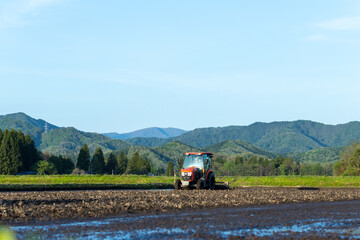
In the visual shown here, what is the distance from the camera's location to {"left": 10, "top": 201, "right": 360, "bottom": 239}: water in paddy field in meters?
11.8

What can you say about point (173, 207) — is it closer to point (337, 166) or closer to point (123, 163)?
point (337, 166)

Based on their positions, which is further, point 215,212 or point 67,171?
point 67,171

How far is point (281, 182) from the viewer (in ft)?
195

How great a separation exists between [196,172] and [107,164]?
12575 centimetres

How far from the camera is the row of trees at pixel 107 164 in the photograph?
14650cm

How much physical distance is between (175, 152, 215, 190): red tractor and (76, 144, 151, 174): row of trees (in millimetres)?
116708

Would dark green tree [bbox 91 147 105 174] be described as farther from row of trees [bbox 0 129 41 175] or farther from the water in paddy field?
the water in paddy field

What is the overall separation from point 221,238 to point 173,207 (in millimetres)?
8093

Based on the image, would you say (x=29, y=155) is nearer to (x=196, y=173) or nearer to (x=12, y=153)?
(x=12, y=153)

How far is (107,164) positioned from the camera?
154750 mm

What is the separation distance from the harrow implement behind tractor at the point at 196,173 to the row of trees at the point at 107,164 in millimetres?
116708

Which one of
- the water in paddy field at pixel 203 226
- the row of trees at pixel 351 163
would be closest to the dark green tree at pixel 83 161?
the row of trees at pixel 351 163

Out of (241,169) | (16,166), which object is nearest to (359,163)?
(16,166)

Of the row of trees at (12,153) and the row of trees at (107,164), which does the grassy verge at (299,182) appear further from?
the row of trees at (107,164)
